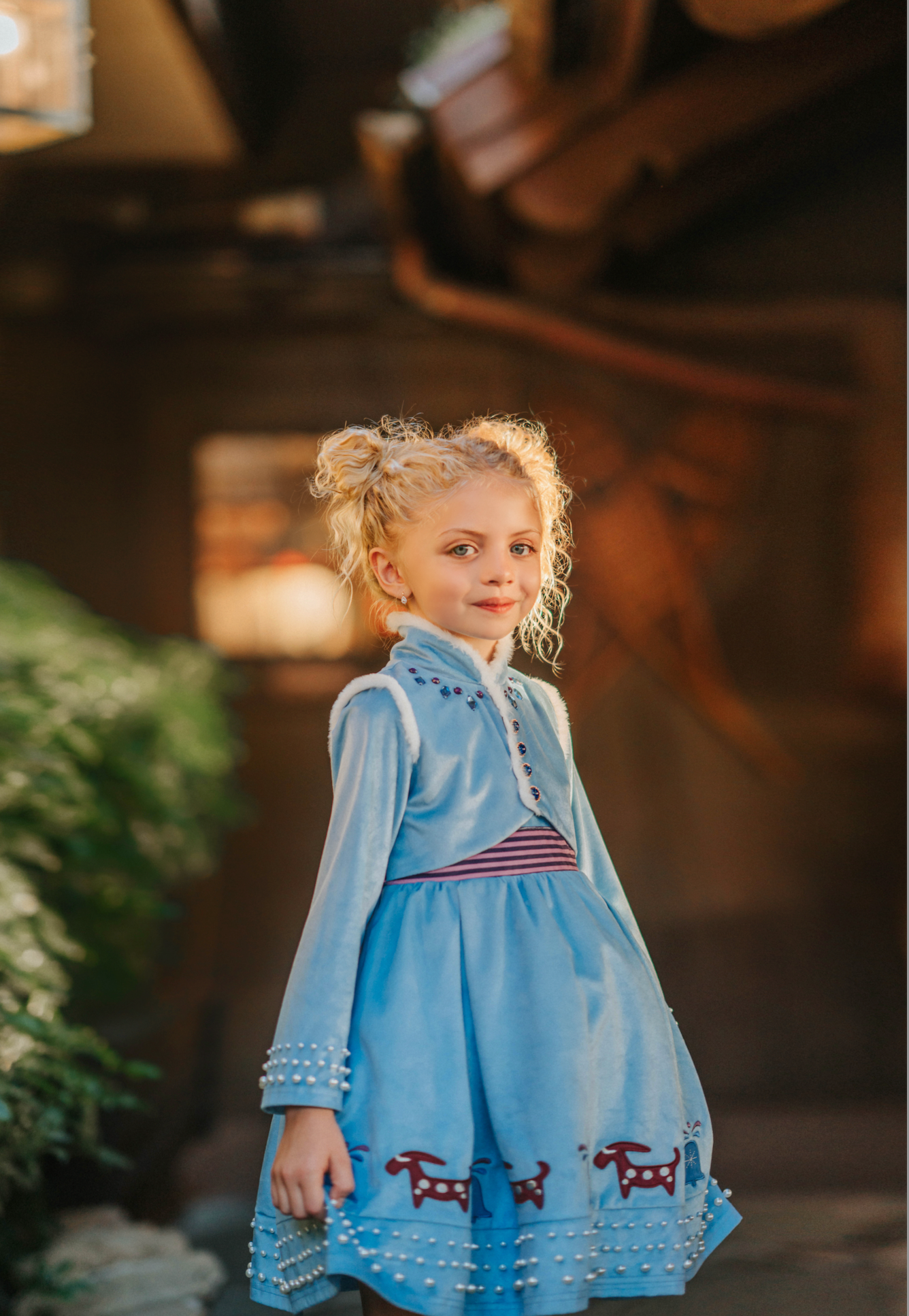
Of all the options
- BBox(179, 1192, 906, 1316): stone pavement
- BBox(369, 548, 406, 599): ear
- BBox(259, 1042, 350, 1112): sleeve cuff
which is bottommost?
BBox(179, 1192, 906, 1316): stone pavement

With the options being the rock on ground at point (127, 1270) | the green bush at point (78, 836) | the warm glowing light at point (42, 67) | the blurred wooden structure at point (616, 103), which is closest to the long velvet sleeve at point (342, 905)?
the green bush at point (78, 836)

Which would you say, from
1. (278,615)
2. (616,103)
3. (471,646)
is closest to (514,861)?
(471,646)

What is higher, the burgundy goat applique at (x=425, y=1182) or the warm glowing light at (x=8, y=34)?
the warm glowing light at (x=8, y=34)

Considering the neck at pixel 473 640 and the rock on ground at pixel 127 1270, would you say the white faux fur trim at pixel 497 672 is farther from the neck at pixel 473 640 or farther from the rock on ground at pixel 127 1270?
the rock on ground at pixel 127 1270

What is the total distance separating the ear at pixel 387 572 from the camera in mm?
1260

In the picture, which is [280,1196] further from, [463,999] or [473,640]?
[473,640]

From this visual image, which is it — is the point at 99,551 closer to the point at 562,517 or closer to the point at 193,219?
the point at 193,219

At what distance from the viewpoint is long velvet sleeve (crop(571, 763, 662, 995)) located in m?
1.26

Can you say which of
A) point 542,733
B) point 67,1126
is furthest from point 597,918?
point 67,1126

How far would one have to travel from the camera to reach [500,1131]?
3.59 ft

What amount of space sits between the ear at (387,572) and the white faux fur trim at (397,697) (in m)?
0.11

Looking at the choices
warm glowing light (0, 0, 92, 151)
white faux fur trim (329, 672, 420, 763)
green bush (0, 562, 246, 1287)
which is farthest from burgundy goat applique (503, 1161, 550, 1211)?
→ warm glowing light (0, 0, 92, 151)

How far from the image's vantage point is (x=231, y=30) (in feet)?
13.7

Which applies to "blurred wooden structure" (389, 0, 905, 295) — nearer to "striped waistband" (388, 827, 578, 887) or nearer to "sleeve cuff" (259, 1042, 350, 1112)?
"striped waistband" (388, 827, 578, 887)
